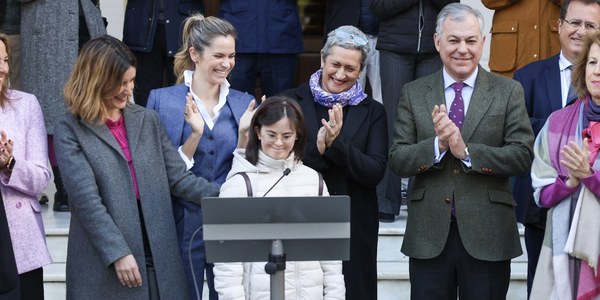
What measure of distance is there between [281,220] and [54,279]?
9.25 feet

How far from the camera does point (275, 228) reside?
3.93 meters

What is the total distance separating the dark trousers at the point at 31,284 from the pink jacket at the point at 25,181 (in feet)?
0.18

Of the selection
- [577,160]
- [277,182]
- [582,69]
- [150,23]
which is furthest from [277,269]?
[150,23]

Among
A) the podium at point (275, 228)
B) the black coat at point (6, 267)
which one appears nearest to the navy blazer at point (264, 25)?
the black coat at point (6, 267)

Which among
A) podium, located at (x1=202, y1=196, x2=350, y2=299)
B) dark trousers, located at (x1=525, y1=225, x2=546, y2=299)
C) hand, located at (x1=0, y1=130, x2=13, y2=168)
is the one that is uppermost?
hand, located at (x1=0, y1=130, x2=13, y2=168)

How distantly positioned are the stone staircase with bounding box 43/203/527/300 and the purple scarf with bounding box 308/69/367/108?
4.93ft

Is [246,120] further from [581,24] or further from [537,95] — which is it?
[581,24]

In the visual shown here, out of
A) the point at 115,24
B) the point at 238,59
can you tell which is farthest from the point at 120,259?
the point at 115,24

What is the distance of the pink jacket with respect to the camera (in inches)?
188

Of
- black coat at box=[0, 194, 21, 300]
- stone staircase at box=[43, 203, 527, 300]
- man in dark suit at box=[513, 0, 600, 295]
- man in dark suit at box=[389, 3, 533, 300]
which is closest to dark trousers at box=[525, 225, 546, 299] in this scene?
man in dark suit at box=[513, 0, 600, 295]

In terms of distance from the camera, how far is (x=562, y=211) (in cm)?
470

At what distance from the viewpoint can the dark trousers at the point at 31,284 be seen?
4.86 m

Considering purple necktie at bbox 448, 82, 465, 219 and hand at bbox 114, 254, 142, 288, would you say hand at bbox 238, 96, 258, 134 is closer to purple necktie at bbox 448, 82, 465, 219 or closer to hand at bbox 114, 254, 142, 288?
hand at bbox 114, 254, 142, 288

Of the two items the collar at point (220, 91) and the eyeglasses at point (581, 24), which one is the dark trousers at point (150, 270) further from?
the eyeglasses at point (581, 24)
